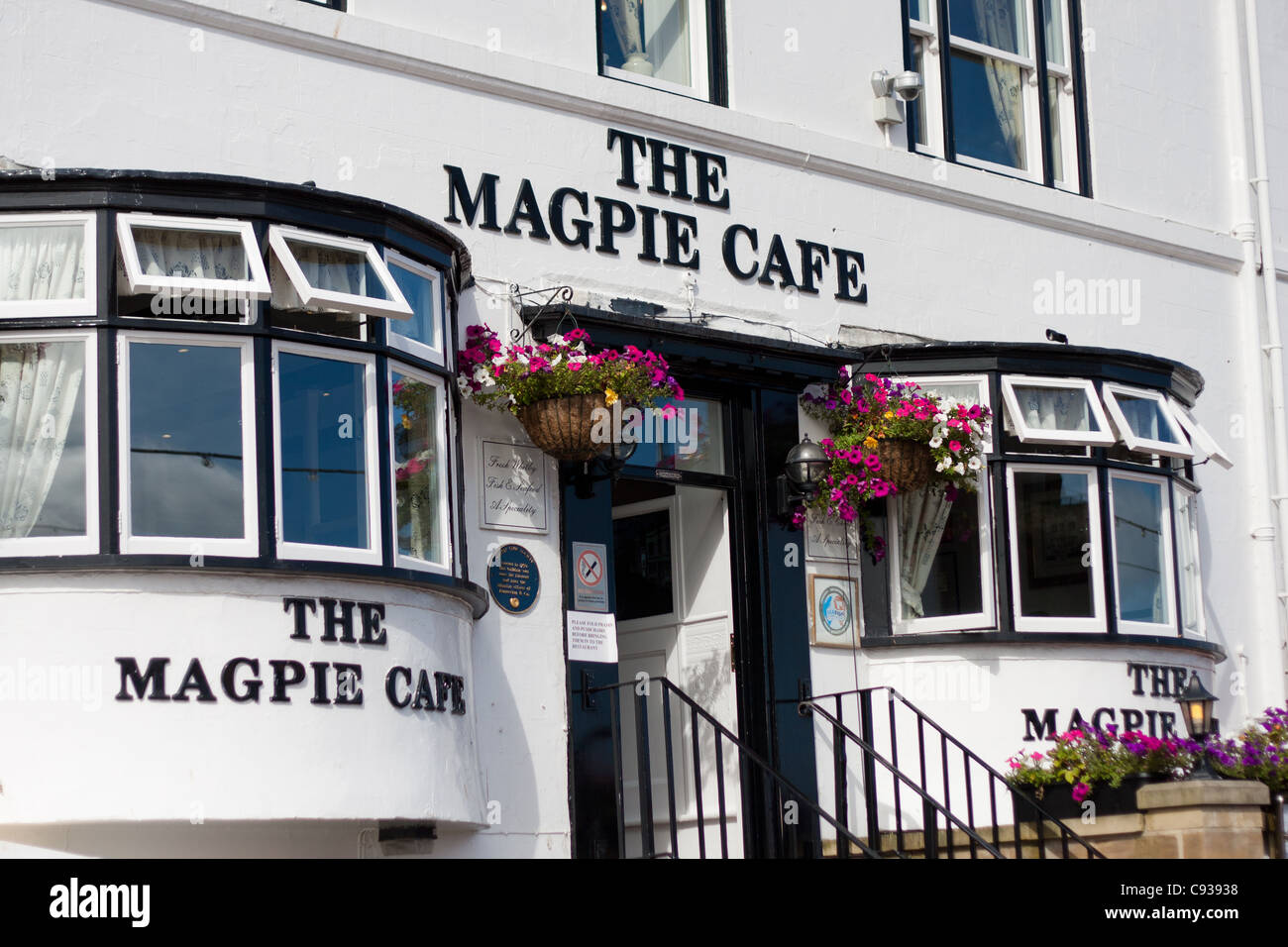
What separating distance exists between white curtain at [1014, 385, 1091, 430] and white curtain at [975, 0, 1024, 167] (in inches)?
86.6

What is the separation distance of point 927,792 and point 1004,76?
18.3 ft

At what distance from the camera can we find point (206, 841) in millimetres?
8219

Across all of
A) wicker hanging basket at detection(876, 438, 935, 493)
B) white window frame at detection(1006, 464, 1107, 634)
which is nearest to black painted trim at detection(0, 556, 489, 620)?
wicker hanging basket at detection(876, 438, 935, 493)

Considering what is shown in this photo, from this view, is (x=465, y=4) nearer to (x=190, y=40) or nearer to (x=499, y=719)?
(x=190, y=40)

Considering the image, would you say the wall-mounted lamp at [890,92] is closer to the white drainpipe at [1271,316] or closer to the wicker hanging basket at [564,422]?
the white drainpipe at [1271,316]

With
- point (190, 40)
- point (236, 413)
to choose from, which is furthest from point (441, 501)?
point (190, 40)

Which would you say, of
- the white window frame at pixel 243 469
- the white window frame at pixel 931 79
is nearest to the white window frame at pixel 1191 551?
the white window frame at pixel 931 79

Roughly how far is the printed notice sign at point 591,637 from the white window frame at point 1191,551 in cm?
403

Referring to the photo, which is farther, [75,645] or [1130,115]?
[1130,115]

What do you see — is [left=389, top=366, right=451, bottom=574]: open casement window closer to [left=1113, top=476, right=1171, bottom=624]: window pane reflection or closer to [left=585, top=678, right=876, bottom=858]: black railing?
→ [left=585, top=678, right=876, bottom=858]: black railing

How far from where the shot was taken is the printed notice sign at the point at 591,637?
10.0 meters

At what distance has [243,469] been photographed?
27.3 ft

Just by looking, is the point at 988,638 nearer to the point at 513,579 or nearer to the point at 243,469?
the point at 513,579

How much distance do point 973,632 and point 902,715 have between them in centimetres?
66
